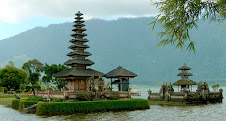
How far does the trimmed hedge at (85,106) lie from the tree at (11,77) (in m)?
52.0

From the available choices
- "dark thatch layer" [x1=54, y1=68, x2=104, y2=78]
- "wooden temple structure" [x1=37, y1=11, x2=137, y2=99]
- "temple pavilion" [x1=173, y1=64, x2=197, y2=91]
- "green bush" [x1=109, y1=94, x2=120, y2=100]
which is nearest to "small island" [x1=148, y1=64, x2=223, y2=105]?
"temple pavilion" [x1=173, y1=64, x2=197, y2=91]

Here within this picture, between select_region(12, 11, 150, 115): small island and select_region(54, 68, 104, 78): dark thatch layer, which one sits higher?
select_region(54, 68, 104, 78): dark thatch layer

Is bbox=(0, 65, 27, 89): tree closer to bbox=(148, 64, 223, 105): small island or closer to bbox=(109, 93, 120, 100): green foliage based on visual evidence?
bbox=(148, 64, 223, 105): small island

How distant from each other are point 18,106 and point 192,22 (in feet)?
119

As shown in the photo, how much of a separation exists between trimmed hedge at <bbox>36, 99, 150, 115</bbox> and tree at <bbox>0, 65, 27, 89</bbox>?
5198cm

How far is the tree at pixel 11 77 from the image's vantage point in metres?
86.1

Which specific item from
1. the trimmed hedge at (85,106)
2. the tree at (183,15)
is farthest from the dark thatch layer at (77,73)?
the tree at (183,15)

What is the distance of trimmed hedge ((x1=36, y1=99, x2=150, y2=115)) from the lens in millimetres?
37406

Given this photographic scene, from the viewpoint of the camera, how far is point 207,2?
16656 mm

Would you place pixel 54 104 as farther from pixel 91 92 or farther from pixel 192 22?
pixel 192 22

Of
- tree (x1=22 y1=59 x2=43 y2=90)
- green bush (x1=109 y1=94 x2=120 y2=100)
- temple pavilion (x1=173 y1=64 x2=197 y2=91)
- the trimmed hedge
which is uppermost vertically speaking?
tree (x1=22 y1=59 x2=43 y2=90)

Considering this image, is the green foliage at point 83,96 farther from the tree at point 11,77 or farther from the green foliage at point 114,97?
the tree at point 11,77

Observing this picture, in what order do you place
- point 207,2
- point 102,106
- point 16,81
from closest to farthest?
point 207,2, point 102,106, point 16,81

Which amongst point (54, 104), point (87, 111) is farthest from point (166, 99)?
point (54, 104)
